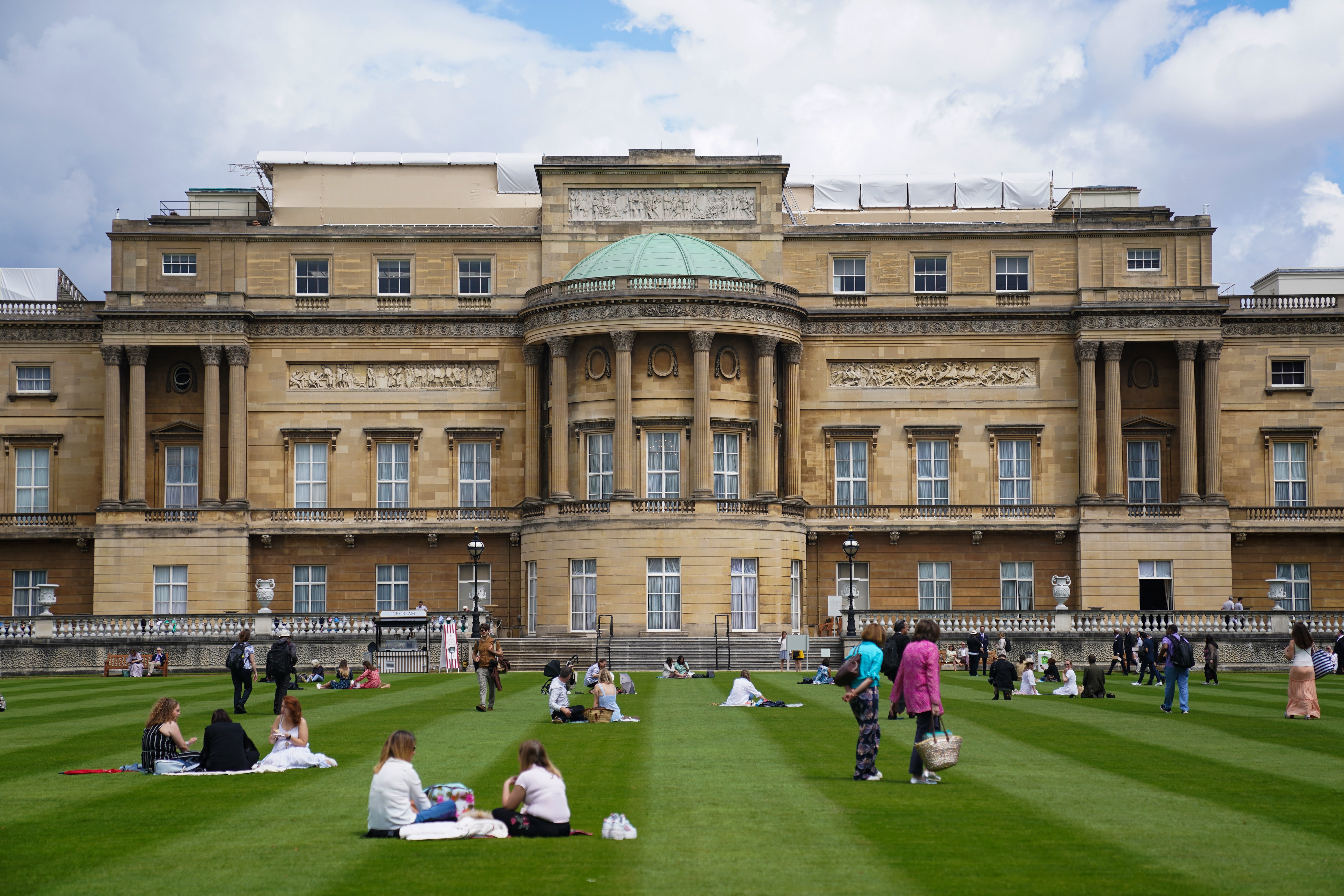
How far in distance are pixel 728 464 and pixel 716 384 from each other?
324cm

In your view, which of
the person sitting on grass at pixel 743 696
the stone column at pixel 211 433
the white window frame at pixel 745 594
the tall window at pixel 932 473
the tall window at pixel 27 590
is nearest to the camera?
the person sitting on grass at pixel 743 696

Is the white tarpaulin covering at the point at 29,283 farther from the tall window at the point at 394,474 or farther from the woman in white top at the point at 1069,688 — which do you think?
the woman in white top at the point at 1069,688

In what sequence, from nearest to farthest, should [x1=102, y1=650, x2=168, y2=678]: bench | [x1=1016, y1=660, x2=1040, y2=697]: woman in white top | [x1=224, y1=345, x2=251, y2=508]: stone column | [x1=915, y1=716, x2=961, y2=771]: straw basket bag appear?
[x1=915, y1=716, x2=961, y2=771]: straw basket bag → [x1=1016, y1=660, x2=1040, y2=697]: woman in white top → [x1=102, y1=650, x2=168, y2=678]: bench → [x1=224, y1=345, x2=251, y2=508]: stone column

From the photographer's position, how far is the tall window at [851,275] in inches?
2628

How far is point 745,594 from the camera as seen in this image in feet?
193

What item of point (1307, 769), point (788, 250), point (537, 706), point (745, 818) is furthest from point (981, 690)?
Answer: point (788, 250)

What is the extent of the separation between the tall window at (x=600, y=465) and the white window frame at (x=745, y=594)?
603cm

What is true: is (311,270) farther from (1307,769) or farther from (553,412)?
(1307,769)

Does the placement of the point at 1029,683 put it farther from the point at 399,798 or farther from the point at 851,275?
the point at 851,275

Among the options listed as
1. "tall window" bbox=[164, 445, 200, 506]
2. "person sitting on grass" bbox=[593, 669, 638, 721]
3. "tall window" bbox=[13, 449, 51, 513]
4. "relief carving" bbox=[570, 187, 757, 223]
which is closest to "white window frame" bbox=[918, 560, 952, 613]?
"relief carving" bbox=[570, 187, 757, 223]

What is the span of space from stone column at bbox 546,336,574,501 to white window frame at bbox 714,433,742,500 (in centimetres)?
591

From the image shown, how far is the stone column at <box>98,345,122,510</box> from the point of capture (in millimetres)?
63375

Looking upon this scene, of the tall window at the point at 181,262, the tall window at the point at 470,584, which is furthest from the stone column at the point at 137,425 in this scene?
the tall window at the point at 470,584

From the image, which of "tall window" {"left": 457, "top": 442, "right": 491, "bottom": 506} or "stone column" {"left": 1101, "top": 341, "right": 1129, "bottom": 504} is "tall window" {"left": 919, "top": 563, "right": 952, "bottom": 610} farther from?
"tall window" {"left": 457, "top": 442, "right": 491, "bottom": 506}
